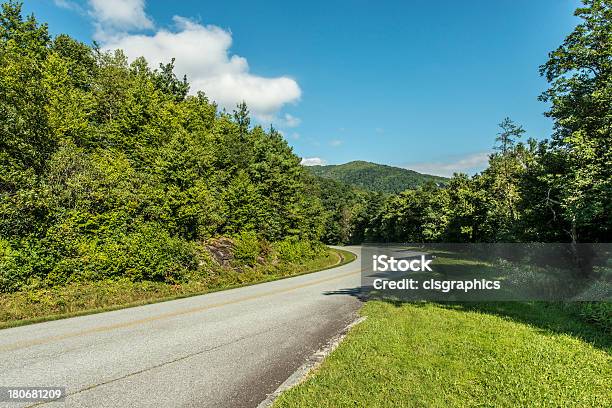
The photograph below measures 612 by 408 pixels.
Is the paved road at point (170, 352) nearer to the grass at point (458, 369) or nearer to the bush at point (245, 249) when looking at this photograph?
the grass at point (458, 369)

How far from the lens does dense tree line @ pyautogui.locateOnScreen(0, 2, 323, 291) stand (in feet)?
47.0

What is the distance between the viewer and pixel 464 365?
6352mm

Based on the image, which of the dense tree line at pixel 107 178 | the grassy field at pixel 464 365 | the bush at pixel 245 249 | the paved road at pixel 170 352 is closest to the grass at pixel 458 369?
the grassy field at pixel 464 365

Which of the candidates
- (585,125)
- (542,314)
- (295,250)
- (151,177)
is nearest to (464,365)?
(542,314)

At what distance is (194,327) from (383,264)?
2681cm

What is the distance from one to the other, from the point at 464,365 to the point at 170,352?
20.4 feet

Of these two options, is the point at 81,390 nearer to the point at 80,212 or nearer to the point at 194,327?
the point at 194,327

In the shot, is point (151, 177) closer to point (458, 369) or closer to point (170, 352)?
point (170, 352)

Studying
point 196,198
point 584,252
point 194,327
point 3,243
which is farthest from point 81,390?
point 584,252

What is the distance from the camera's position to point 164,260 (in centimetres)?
1703

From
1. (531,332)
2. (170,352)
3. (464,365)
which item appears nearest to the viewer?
(464,365)

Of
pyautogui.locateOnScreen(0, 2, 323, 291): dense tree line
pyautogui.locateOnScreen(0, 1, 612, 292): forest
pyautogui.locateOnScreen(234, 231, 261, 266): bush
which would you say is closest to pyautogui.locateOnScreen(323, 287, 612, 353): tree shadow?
pyautogui.locateOnScreen(0, 1, 612, 292): forest

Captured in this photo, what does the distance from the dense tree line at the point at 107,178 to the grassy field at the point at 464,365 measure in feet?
43.2

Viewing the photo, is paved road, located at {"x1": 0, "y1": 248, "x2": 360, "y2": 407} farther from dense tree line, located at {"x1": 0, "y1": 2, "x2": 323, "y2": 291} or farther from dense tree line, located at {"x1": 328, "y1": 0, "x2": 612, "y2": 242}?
dense tree line, located at {"x1": 328, "y1": 0, "x2": 612, "y2": 242}
